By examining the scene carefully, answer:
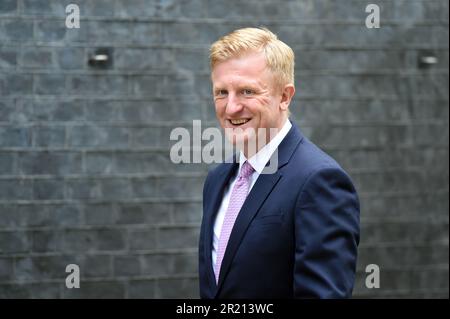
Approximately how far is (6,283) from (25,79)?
159cm

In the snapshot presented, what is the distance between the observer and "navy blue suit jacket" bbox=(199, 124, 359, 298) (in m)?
2.43

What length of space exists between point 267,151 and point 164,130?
347cm

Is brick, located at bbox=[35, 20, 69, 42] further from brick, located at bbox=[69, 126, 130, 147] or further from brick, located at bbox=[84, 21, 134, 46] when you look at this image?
brick, located at bbox=[69, 126, 130, 147]

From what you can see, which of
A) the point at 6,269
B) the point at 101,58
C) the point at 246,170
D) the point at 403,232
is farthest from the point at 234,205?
the point at 403,232

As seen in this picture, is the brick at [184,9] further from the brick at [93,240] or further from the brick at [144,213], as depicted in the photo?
the brick at [93,240]

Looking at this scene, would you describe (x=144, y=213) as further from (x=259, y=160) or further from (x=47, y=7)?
(x=259, y=160)

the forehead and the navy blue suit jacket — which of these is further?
the forehead

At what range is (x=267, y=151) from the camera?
281 centimetres

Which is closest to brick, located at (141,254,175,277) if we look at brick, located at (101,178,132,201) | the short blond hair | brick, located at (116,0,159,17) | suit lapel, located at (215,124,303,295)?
brick, located at (101,178,132,201)

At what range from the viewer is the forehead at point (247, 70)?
2.67m

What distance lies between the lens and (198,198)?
631 centimetres

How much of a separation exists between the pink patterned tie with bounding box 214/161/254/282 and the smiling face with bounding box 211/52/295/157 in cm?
15

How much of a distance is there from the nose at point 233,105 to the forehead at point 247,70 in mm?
56
